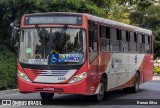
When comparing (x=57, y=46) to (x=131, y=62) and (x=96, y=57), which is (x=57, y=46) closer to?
(x=96, y=57)

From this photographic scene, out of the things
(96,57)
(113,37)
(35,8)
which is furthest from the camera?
(35,8)

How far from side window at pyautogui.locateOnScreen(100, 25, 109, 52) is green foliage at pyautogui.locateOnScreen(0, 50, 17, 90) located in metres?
5.85

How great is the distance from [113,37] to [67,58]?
371cm

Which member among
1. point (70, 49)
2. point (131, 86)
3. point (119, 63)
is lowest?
point (131, 86)

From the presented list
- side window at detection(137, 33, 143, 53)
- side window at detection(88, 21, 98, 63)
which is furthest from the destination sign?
side window at detection(137, 33, 143, 53)

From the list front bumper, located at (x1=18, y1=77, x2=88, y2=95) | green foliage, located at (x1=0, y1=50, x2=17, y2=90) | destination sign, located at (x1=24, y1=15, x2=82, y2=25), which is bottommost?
green foliage, located at (x1=0, y1=50, x2=17, y2=90)

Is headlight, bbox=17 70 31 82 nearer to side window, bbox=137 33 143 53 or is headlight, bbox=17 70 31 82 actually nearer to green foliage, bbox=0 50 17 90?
green foliage, bbox=0 50 17 90

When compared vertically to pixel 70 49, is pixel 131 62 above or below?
below

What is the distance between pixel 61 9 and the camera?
25766 mm

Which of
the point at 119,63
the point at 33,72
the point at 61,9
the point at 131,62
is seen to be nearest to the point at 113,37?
the point at 119,63

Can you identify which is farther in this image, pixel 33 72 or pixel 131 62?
pixel 131 62

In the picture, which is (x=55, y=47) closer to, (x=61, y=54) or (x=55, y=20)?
(x=61, y=54)

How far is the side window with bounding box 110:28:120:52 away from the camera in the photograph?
57.6ft

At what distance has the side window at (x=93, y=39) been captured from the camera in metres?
15.0
